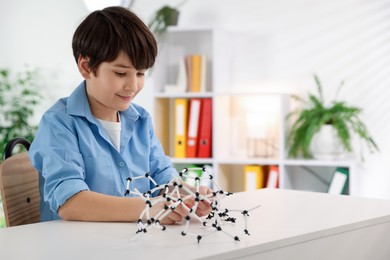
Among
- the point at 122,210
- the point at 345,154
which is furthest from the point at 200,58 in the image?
the point at 122,210

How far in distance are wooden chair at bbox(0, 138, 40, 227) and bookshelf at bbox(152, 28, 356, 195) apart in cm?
213

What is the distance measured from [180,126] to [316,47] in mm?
927

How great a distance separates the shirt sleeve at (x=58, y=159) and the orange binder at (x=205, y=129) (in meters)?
2.25

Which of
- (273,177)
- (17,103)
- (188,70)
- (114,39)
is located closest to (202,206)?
(114,39)

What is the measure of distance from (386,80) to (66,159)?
8.03ft

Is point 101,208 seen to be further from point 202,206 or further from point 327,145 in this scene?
point 327,145

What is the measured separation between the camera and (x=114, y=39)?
5.17 ft

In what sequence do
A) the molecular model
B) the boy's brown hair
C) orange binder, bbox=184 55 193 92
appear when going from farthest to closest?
orange binder, bbox=184 55 193 92, the boy's brown hair, the molecular model

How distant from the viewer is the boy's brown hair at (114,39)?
1.58 m

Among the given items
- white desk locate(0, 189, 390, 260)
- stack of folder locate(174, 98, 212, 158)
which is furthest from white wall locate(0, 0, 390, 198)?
white desk locate(0, 189, 390, 260)

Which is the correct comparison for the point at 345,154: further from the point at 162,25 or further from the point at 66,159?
the point at 66,159

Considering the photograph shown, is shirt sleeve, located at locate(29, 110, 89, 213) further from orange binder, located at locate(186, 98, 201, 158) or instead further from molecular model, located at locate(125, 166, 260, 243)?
orange binder, located at locate(186, 98, 201, 158)

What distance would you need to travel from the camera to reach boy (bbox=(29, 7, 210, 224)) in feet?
4.94

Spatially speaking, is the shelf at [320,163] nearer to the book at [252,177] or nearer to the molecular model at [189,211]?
the book at [252,177]
